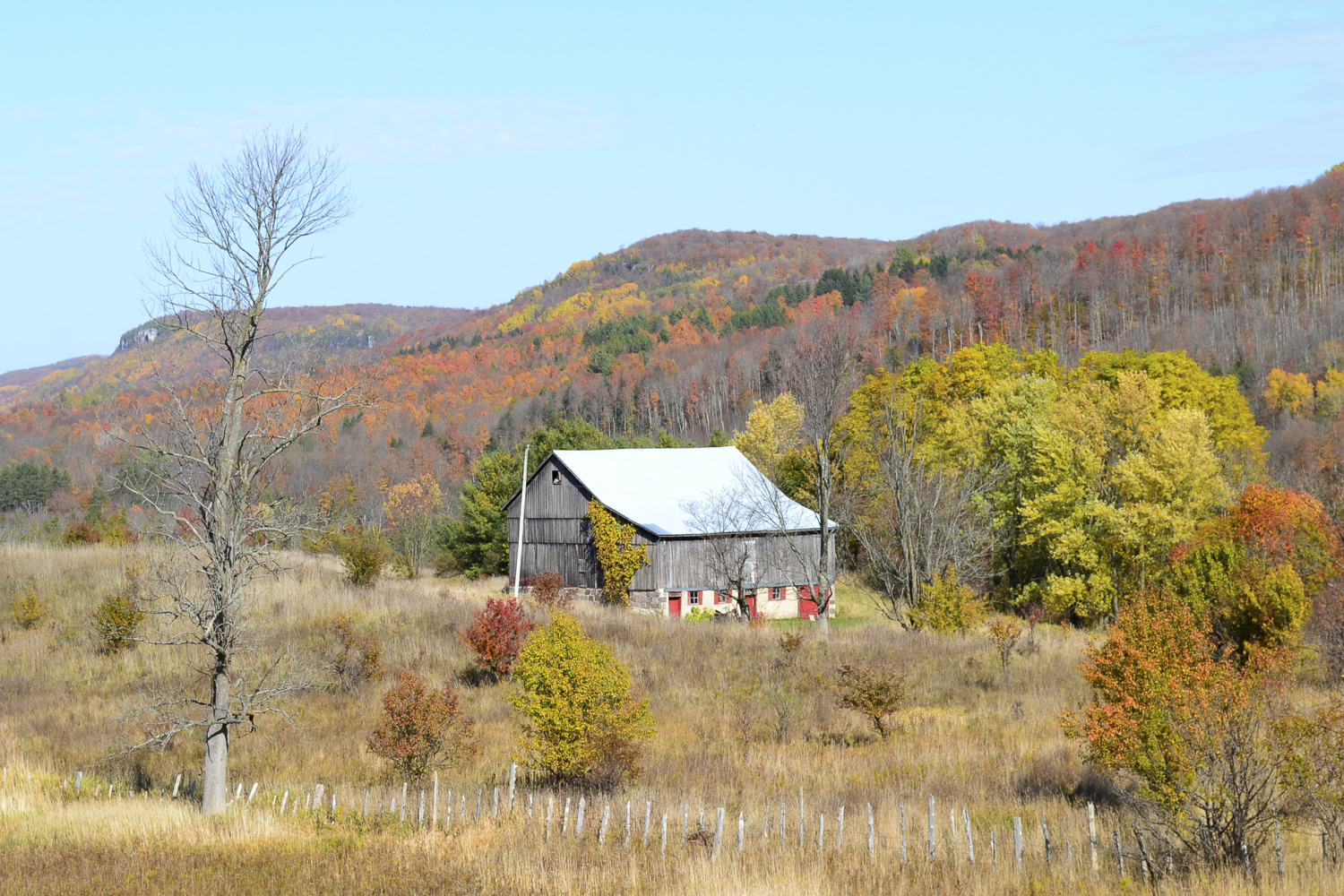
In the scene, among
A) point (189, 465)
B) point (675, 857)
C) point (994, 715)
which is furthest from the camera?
point (994, 715)

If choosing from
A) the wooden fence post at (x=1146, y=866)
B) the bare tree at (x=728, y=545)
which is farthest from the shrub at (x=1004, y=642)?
the bare tree at (x=728, y=545)

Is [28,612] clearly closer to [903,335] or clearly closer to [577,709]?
[577,709]

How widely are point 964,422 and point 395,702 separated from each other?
42576 mm

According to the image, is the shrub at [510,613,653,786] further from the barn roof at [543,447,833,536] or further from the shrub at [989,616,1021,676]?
the barn roof at [543,447,833,536]

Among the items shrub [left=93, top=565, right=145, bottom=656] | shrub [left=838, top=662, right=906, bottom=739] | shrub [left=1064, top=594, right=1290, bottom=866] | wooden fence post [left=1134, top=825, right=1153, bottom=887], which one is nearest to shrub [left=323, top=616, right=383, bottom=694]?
shrub [left=93, top=565, right=145, bottom=656]

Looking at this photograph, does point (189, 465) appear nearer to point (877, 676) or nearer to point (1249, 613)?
point (877, 676)

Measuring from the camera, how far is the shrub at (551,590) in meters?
35.8

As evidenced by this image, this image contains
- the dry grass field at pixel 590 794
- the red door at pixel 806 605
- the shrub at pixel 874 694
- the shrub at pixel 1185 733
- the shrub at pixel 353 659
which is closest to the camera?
the shrub at pixel 1185 733

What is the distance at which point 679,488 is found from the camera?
45.8 meters

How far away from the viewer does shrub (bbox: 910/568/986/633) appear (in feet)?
107

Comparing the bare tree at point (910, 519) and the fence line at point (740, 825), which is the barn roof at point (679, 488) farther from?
the fence line at point (740, 825)

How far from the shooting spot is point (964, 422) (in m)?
53.8

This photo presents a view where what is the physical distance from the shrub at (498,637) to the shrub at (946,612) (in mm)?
14085

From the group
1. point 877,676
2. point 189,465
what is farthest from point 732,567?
point 189,465
